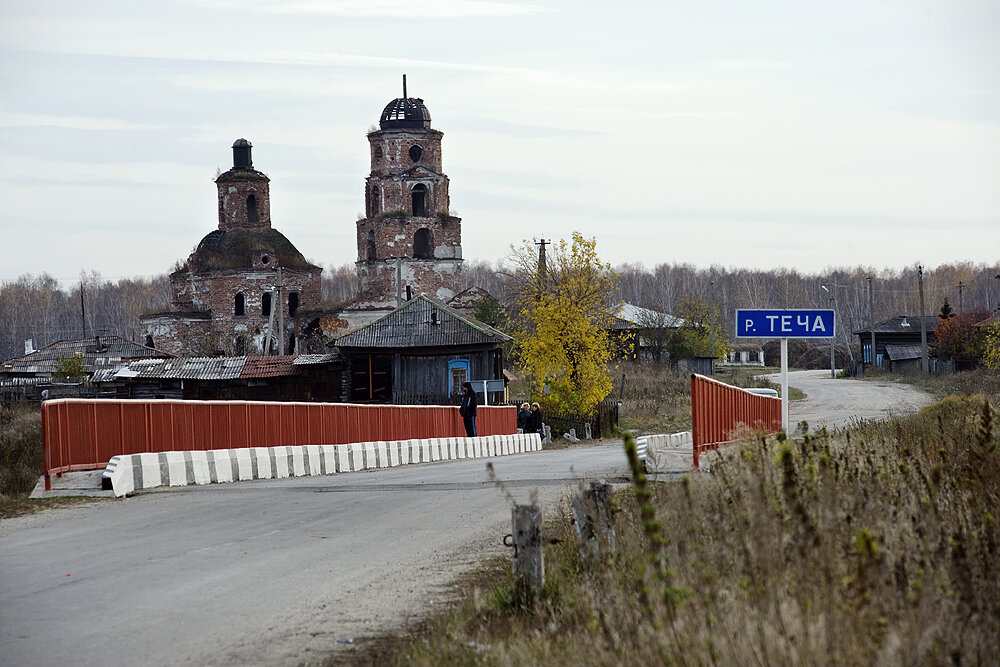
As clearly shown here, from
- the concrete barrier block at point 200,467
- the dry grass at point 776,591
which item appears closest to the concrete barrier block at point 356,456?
the concrete barrier block at point 200,467

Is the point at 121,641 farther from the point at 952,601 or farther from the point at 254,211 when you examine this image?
the point at 254,211

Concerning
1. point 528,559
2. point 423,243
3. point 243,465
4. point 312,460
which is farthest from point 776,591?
point 423,243

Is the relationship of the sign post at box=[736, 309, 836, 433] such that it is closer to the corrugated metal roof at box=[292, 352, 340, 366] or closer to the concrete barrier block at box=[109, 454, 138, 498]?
the concrete barrier block at box=[109, 454, 138, 498]

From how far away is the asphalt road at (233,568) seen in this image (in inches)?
283

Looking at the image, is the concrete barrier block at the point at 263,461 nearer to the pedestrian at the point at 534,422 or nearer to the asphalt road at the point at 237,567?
the asphalt road at the point at 237,567

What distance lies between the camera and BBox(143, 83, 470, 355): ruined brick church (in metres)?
78.9

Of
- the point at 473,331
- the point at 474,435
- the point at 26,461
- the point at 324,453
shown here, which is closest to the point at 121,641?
the point at 324,453

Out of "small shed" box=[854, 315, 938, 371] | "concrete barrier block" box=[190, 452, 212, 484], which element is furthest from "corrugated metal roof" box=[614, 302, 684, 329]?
"concrete barrier block" box=[190, 452, 212, 484]

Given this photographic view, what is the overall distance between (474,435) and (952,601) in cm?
2386

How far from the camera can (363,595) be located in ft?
28.2

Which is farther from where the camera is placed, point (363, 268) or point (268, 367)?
point (363, 268)

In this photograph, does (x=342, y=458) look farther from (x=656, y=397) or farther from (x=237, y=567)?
(x=656, y=397)

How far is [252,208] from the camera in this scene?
85438 millimetres

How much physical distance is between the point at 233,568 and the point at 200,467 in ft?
27.4
